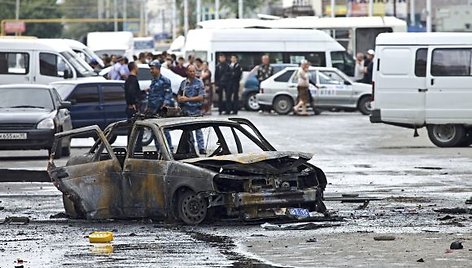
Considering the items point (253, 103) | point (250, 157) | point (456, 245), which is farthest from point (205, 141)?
point (253, 103)

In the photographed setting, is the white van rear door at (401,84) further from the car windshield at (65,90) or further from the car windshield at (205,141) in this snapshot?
the car windshield at (205,141)

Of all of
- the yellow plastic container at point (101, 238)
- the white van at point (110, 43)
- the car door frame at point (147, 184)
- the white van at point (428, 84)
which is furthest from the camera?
the white van at point (110, 43)

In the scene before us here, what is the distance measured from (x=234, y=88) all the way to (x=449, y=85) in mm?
14326

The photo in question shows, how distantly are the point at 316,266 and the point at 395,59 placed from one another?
1629 centimetres

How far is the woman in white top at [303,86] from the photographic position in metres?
38.8

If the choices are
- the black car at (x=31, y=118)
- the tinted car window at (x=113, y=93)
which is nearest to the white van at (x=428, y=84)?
the tinted car window at (x=113, y=93)

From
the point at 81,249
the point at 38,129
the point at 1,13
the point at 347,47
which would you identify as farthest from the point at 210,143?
the point at 1,13

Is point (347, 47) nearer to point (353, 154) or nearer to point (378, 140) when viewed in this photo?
point (378, 140)

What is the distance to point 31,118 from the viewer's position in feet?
79.4

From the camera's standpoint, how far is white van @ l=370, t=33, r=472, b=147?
26.5m

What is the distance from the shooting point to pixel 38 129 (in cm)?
2398

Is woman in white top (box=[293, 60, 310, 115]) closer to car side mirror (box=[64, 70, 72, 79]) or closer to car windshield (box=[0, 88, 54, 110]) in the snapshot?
car side mirror (box=[64, 70, 72, 79])

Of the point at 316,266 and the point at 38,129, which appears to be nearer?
the point at 316,266

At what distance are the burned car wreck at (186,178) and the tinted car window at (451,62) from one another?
11618 millimetres
